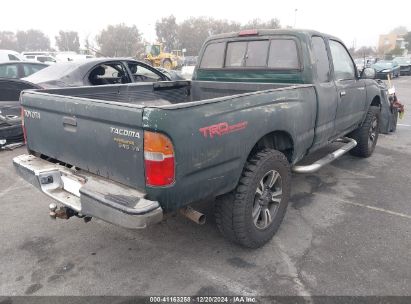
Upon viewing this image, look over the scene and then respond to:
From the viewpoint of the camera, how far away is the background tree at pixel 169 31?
8400cm

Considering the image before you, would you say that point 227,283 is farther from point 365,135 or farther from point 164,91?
point 365,135

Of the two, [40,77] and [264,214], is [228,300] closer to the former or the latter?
[264,214]

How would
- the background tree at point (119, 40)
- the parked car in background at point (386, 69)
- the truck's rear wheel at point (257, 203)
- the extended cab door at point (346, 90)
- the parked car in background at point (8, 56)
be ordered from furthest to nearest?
the background tree at point (119, 40), the parked car in background at point (386, 69), the parked car in background at point (8, 56), the extended cab door at point (346, 90), the truck's rear wheel at point (257, 203)

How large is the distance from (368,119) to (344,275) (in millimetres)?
3526

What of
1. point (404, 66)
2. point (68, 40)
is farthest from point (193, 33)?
point (404, 66)

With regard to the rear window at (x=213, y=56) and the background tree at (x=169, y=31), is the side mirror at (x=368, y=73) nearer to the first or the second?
the rear window at (x=213, y=56)

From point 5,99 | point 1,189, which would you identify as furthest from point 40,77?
point 1,189

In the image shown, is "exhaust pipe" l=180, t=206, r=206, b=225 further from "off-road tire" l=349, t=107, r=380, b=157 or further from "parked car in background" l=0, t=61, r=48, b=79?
"parked car in background" l=0, t=61, r=48, b=79

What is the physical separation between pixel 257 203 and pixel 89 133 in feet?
5.21

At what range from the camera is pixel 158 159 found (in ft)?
7.59

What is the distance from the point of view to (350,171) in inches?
219

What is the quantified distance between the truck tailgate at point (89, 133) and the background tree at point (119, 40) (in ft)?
234

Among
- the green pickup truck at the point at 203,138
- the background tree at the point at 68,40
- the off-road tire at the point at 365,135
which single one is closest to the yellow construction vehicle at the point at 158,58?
the off-road tire at the point at 365,135

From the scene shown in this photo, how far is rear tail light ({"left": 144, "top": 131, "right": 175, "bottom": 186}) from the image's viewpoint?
2281 millimetres
